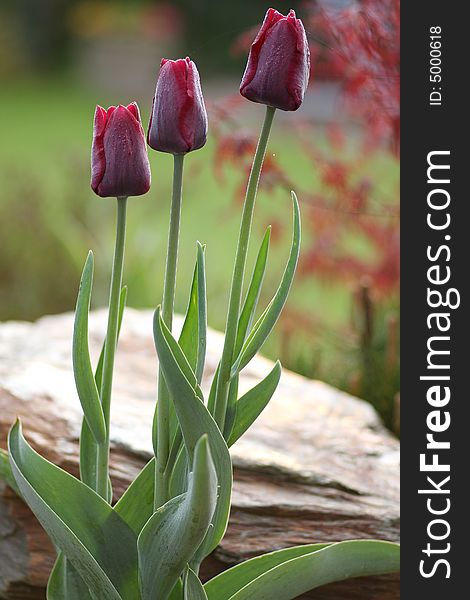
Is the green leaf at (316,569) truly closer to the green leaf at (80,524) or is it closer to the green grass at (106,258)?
the green leaf at (80,524)

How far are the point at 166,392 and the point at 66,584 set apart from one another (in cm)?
33

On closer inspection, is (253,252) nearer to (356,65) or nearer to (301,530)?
(356,65)

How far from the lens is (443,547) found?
1.50m

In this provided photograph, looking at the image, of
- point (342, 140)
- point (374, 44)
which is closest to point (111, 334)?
point (374, 44)

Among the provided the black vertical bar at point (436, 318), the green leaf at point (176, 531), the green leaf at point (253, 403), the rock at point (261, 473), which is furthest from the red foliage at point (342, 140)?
the green leaf at point (176, 531)

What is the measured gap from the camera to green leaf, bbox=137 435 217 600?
119 centimetres

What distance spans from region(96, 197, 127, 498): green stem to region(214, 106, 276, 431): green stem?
0.14 m

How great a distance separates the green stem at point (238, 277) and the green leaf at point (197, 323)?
0.04 metres

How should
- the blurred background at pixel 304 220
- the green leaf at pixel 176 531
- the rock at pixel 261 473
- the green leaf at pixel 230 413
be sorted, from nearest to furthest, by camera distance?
the green leaf at pixel 176 531
the green leaf at pixel 230 413
the rock at pixel 261 473
the blurred background at pixel 304 220

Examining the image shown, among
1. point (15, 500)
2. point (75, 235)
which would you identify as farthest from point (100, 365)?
point (75, 235)

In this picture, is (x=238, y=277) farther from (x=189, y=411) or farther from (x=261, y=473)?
(x=261, y=473)

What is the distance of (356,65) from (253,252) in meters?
Answer: 3.25

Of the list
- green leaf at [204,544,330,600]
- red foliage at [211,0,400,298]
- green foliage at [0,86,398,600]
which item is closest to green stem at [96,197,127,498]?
green foliage at [0,86,398,600]

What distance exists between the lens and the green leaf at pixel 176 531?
1.19 meters
